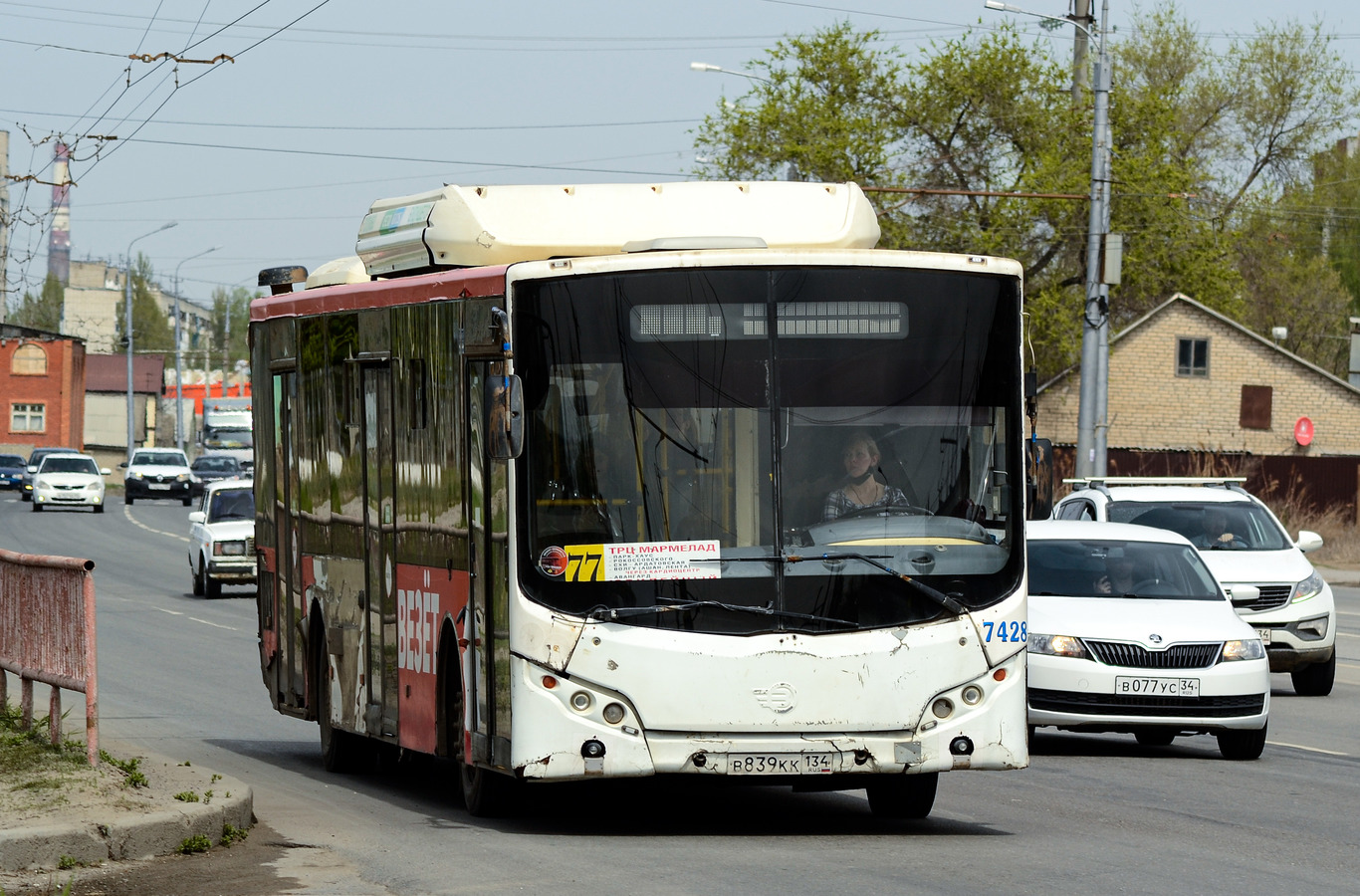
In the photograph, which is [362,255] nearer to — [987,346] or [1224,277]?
[987,346]

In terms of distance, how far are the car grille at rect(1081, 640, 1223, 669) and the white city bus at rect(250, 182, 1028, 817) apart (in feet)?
11.7

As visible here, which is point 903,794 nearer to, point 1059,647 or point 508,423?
point 508,423

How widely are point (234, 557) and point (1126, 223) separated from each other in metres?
34.5

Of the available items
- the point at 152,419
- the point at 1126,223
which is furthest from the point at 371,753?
the point at 152,419

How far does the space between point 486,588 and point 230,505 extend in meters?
24.8

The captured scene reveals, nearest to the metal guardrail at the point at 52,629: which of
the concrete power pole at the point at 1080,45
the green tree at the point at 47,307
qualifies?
the concrete power pole at the point at 1080,45

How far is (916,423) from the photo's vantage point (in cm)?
955

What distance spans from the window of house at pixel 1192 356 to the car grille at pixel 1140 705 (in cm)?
5258

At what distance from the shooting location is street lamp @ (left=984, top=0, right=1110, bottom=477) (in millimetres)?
32438

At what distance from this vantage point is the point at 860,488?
941 centimetres

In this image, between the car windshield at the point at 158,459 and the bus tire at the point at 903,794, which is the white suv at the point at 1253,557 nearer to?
the bus tire at the point at 903,794

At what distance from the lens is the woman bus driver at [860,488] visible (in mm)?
9375

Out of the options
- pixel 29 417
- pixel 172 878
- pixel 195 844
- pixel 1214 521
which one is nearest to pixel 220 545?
pixel 1214 521

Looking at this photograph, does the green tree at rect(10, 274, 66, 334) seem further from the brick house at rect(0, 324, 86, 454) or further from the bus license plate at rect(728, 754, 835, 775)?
the bus license plate at rect(728, 754, 835, 775)
